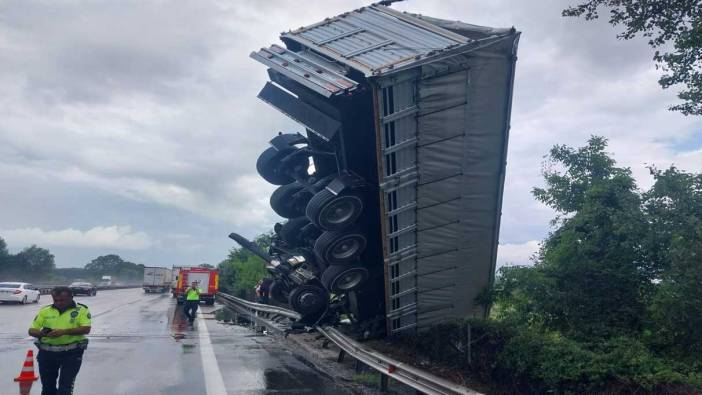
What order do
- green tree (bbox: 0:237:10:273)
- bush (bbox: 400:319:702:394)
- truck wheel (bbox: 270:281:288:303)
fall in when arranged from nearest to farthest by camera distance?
bush (bbox: 400:319:702:394) < truck wheel (bbox: 270:281:288:303) < green tree (bbox: 0:237:10:273)

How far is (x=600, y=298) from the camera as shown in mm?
7918

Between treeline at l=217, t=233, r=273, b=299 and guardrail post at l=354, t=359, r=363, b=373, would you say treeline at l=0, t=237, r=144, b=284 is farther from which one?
guardrail post at l=354, t=359, r=363, b=373

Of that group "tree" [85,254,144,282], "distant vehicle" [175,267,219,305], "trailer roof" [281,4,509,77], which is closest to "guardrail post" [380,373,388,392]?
"trailer roof" [281,4,509,77]

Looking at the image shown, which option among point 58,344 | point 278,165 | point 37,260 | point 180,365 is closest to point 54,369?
point 58,344

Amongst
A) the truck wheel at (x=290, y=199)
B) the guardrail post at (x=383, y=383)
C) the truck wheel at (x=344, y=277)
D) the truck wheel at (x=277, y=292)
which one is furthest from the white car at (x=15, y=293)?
the guardrail post at (x=383, y=383)

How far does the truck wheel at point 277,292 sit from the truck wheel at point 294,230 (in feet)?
5.25

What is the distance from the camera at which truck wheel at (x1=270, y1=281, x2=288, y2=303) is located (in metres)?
13.2

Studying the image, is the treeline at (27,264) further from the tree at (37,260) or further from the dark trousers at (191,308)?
the dark trousers at (191,308)

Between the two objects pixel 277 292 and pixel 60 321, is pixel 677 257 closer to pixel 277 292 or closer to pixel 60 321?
pixel 60 321

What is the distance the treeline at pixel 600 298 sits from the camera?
19.4 ft

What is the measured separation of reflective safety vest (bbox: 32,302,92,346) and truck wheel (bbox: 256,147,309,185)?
525cm

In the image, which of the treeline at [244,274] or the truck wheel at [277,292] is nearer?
the truck wheel at [277,292]

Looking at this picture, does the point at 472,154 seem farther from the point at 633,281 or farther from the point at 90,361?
the point at 90,361

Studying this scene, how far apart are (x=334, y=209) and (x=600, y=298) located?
391 centimetres
